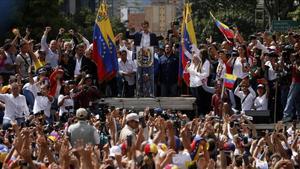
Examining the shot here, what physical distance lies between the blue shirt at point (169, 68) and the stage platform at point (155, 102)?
758mm

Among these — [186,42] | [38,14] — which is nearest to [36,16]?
[38,14]

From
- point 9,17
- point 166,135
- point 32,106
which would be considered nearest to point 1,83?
point 32,106

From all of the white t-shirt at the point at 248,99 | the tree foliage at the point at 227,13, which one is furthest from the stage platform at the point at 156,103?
the tree foliage at the point at 227,13

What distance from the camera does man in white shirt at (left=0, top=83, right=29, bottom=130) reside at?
877 inches

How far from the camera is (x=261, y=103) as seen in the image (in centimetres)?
2436

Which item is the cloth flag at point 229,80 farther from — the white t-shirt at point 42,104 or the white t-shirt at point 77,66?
the white t-shirt at point 42,104

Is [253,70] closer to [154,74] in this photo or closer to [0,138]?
[154,74]

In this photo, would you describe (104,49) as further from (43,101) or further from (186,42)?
(43,101)

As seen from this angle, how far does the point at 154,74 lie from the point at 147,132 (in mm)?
7535

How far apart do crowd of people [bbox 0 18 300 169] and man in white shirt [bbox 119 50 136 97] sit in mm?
22

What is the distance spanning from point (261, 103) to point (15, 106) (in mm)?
5273

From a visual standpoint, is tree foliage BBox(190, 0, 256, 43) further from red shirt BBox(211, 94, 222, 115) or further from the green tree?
red shirt BBox(211, 94, 222, 115)

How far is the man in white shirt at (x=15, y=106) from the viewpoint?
22.3m

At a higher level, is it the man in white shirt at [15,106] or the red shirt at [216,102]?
the man in white shirt at [15,106]
